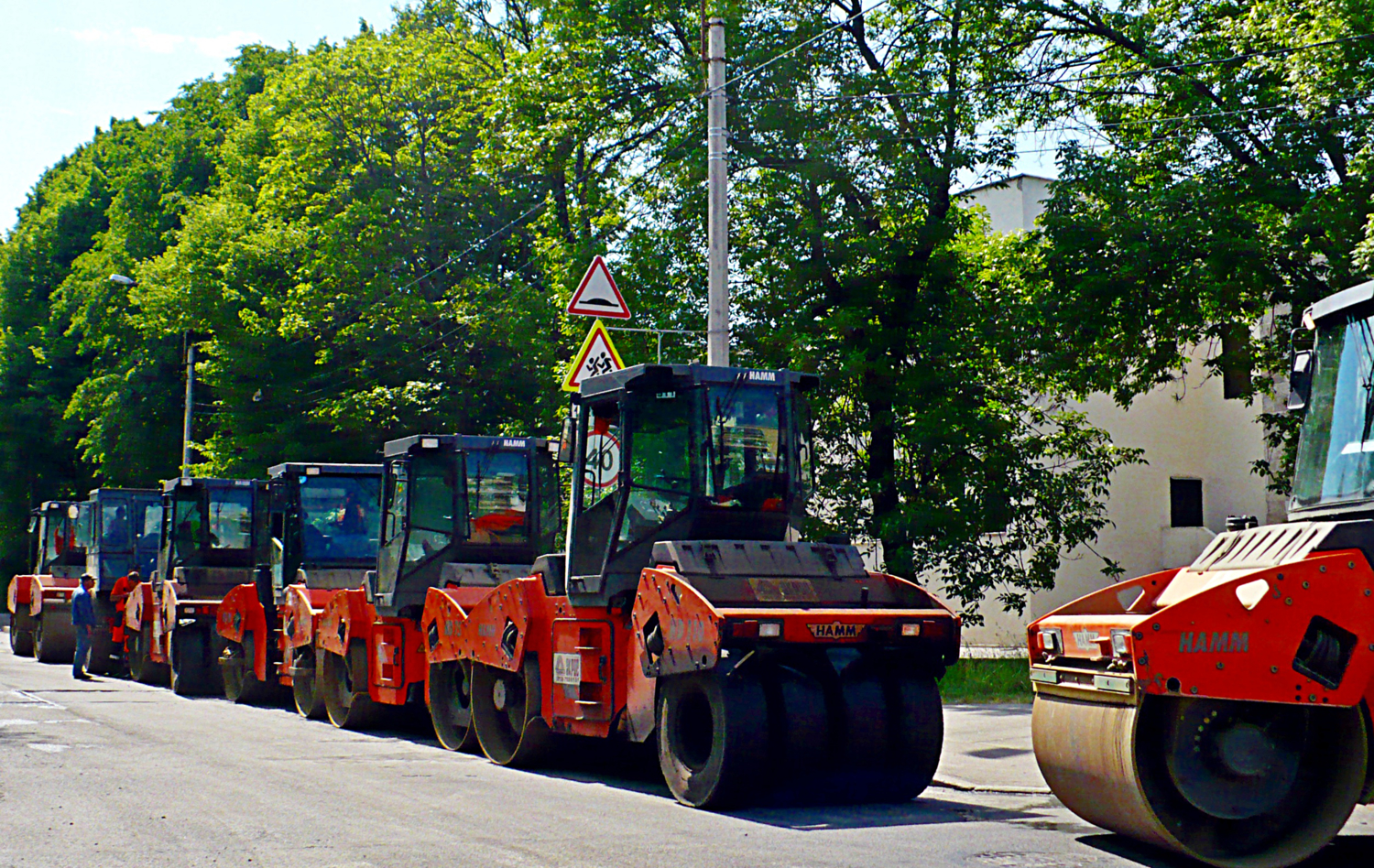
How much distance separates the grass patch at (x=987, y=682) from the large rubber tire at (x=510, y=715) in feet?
18.2

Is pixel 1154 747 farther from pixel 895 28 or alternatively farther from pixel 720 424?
pixel 895 28

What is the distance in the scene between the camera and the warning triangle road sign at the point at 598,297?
1518 cm

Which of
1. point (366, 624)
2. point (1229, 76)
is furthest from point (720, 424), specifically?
point (1229, 76)

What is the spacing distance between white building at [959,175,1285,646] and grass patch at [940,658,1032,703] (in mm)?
8093

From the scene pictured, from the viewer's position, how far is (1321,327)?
8.35 m

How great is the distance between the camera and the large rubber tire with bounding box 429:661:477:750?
555 inches

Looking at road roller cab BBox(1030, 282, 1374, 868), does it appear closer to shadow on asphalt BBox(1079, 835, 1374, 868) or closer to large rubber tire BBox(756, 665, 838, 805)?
shadow on asphalt BBox(1079, 835, 1374, 868)

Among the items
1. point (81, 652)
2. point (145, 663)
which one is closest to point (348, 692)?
point (145, 663)

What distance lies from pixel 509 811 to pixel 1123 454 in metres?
13.8

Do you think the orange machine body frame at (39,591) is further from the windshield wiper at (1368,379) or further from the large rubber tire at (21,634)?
the windshield wiper at (1368,379)

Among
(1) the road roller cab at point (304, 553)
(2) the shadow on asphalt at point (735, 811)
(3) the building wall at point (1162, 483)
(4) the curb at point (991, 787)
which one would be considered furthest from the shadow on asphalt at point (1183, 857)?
(3) the building wall at point (1162, 483)

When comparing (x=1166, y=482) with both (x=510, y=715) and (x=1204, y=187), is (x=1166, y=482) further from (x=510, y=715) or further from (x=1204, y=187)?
(x=510, y=715)

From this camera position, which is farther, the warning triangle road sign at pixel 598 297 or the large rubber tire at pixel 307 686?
the large rubber tire at pixel 307 686

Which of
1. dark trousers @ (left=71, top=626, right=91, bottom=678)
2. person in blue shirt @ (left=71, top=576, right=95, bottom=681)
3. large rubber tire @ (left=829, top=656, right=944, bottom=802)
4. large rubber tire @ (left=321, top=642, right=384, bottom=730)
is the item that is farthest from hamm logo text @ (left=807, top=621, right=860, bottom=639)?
dark trousers @ (left=71, top=626, right=91, bottom=678)
